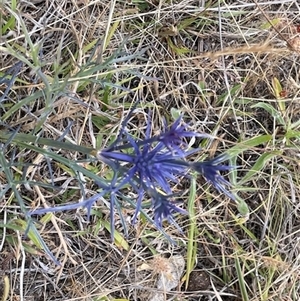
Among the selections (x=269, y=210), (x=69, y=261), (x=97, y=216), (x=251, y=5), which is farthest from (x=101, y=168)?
(x=251, y=5)

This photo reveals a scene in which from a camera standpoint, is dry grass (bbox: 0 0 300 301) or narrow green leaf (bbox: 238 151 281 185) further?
narrow green leaf (bbox: 238 151 281 185)

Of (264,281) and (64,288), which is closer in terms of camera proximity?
(64,288)

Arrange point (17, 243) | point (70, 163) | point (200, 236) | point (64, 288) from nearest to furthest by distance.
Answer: point (70, 163) → point (17, 243) → point (64, 288) → point (200, 236)

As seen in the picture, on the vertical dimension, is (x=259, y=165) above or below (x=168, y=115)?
below

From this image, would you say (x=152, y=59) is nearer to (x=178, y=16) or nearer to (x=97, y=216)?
(x=178, y=16)

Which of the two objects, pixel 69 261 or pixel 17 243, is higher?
pixel 17 243

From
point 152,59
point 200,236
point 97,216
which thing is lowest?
point 200,236

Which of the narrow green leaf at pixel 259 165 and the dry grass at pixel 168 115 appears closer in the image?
the dry grass at pixel 168 115

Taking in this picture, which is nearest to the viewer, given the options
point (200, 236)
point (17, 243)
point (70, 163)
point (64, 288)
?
point (70, 163)
